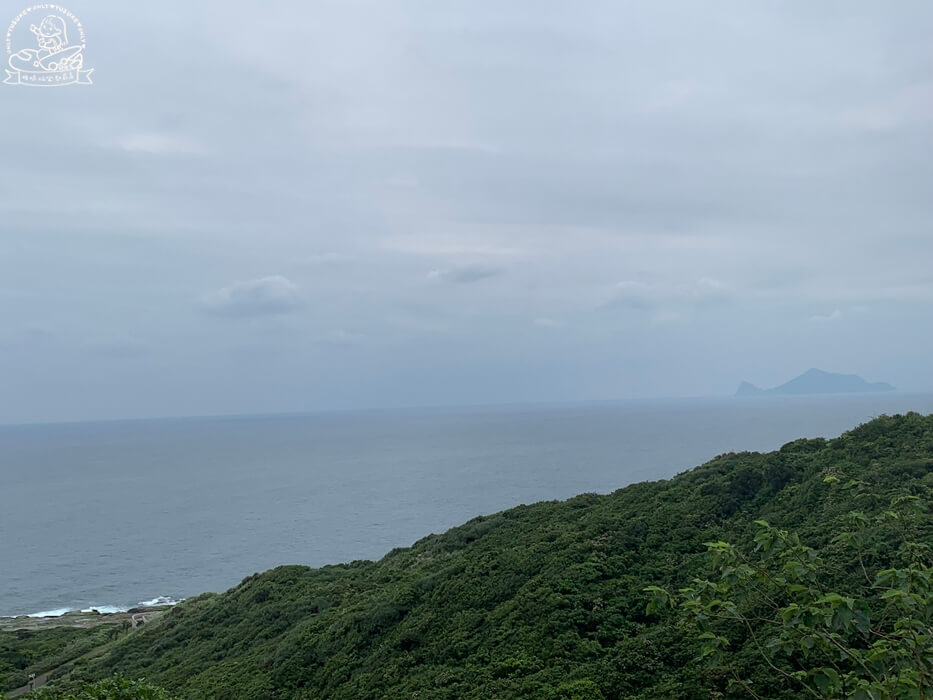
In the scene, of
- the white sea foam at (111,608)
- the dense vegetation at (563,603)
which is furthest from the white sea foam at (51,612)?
the dense vegetation at (563,603)

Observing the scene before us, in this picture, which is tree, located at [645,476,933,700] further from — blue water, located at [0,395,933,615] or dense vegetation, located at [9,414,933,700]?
blue water, located at [0,395,933,615]

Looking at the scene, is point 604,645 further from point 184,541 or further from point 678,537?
point 184,541

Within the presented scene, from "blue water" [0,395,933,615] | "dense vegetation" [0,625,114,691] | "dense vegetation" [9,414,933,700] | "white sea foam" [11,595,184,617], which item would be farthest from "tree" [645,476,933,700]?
"blue water" [0,395,933,615]

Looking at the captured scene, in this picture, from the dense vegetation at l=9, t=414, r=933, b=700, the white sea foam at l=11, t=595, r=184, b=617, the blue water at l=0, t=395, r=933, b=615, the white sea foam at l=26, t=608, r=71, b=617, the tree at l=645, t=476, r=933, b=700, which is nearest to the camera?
the tree at l=645, t=476, r=933, b=700

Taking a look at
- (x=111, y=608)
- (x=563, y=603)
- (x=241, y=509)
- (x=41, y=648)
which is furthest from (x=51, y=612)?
(x=563, y=603)

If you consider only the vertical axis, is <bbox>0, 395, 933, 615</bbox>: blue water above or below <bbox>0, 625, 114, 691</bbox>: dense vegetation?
below

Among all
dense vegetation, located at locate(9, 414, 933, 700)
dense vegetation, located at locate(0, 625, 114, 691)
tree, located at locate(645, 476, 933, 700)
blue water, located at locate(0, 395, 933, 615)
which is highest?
tree, located at locate(645, 476, 933, 700)

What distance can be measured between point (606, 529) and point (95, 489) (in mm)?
160270

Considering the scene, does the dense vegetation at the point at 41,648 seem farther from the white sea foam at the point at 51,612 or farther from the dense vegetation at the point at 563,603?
the white sea foam at the point at 51,612

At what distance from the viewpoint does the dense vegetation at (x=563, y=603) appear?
17.3 metres

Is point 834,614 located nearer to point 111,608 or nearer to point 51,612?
point 111,608

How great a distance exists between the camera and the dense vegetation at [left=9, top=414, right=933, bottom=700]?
1733cm

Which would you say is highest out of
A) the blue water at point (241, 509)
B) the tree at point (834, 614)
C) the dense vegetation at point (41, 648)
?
the tree at point (834, 614)

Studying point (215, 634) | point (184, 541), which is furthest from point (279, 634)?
point (184, 541)
